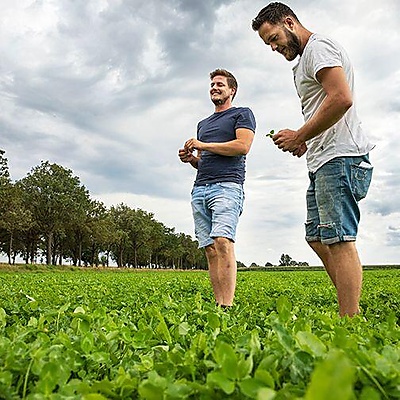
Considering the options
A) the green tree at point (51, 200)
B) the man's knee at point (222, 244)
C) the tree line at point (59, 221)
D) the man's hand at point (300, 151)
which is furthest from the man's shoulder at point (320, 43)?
the green tree at point (51, 200)

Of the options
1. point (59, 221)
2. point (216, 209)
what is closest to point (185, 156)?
point (216, 209)

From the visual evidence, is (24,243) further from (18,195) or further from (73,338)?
(73,338)

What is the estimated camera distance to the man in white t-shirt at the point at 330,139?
3.80 metres

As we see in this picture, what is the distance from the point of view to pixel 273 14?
4.11 m

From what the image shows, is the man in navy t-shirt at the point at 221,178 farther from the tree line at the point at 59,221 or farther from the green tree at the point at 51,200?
the green tree at the point at 51,200

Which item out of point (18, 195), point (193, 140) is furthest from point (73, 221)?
point (193, 140)

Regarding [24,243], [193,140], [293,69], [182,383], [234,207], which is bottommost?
[182,383]

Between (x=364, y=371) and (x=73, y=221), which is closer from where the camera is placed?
(x=364, y=371)

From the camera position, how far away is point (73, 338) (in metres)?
2.16

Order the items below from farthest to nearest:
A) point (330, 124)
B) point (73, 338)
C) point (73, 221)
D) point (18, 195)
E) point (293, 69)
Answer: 1. point (73, 221)
2. point (18, 195)
3. point (293, 69)
4. point (330, 124)
5. point (73, 338)

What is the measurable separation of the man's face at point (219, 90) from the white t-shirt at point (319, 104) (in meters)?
1.44

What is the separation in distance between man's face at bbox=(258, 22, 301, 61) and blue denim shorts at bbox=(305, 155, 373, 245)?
1.02 m

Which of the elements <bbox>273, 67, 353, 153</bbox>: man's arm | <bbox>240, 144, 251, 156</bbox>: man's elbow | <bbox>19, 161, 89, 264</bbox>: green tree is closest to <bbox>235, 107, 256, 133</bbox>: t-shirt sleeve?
<bbox>240, 144, 251, 156</bbox>: man's elbow

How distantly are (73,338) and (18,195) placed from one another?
50.1 metres
